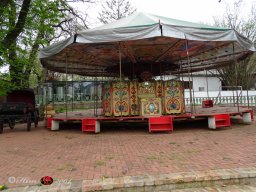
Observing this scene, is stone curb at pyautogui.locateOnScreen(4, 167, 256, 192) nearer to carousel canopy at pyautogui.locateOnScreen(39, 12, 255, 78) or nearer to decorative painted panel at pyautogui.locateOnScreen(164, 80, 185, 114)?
carousel canopy at pyautogui.locateOnScreen(39, 12, 255, 78)

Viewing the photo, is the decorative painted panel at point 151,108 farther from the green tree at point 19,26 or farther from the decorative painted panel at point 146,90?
the green tree at point 19,26

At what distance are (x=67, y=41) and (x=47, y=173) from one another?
190 inches

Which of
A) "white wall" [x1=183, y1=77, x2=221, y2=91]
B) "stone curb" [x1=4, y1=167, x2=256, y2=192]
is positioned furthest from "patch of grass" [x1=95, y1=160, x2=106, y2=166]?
"white wall" [x1=183, y1=77, x2=221, y2=91]

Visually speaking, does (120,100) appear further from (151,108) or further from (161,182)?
(161,182)

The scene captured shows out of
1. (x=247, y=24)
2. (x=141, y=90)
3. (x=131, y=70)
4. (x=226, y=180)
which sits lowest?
(x=226, y=180)

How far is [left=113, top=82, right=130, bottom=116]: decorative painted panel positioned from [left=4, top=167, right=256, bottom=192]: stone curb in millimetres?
5565

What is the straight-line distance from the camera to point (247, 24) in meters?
22.1

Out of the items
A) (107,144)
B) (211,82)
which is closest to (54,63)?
(107,144)

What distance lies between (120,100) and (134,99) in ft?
1.95

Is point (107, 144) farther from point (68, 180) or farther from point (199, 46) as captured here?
point (199, 46)

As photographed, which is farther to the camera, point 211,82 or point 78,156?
point 211,82

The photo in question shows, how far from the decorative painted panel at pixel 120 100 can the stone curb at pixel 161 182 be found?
5.56 meters

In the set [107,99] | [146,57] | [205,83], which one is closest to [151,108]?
[107,99]

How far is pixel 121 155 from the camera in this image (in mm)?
5043
